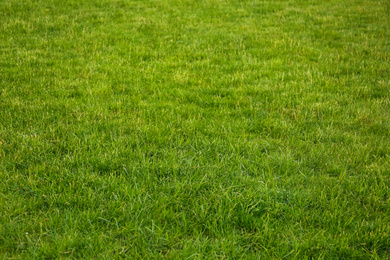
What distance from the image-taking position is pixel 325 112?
7.05 m

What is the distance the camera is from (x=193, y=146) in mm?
5891

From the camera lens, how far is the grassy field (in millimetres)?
4062

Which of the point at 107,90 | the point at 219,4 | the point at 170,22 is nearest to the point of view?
the point at 107,90

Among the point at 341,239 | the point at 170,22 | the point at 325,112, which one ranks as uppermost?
the point at 170,22

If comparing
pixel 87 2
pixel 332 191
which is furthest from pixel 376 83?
pixel 87 2

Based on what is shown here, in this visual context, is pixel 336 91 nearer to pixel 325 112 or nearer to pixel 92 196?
pixel 325 112

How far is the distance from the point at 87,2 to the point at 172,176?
13419 millimetres

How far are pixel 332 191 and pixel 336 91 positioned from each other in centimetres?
405

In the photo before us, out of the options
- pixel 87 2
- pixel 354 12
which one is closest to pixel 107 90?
pixel 87 2

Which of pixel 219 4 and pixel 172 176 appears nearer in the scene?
pixel 172 176

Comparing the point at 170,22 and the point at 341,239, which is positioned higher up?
the point at 170,22

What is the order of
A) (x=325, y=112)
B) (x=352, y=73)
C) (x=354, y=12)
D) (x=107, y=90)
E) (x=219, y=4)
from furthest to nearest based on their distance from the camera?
(x=219, y=4) < (x=354, y=12) < (x=352, y=73) < (x=107, y=90) < (x=325, y=112)

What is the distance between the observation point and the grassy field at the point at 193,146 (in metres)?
4.06

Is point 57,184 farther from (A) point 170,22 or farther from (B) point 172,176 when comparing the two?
(A) point 170,22
